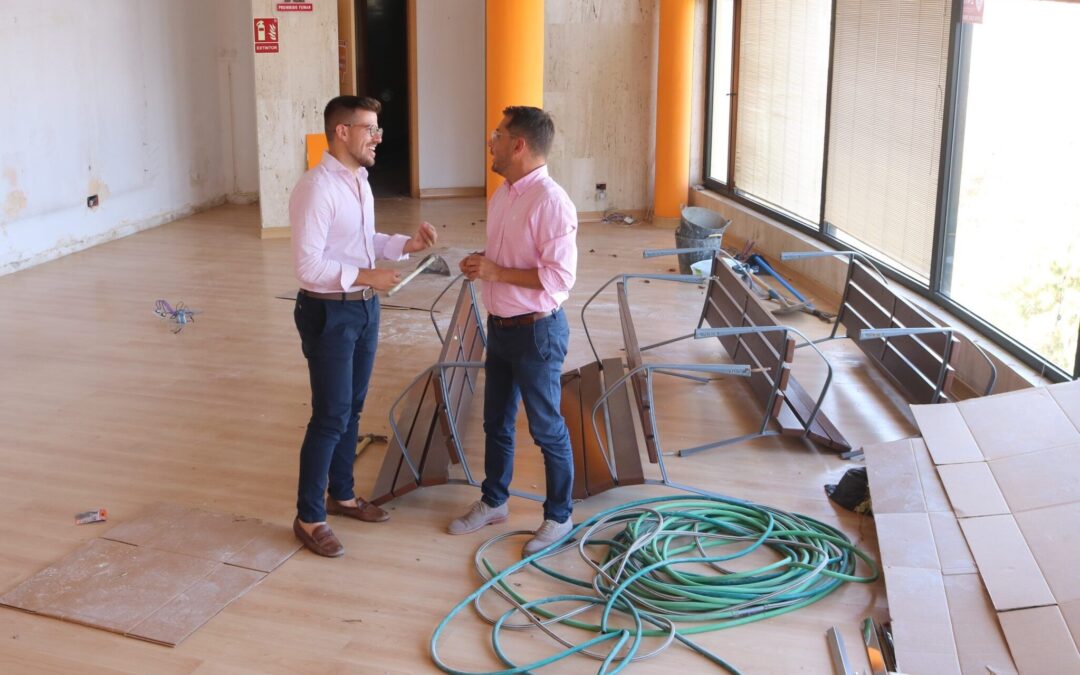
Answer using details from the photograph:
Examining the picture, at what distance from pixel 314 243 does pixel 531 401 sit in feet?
3.21

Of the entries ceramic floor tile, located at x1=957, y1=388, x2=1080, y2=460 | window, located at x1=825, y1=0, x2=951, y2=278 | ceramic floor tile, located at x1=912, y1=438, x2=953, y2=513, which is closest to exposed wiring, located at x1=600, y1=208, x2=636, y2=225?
window, located at x1=825, y1=0, x2=951, y2=278

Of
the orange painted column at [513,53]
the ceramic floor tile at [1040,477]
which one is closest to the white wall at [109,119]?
the orange painted column at [513,53]

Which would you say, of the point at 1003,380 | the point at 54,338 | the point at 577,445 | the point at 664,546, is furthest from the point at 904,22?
the point at 54,338

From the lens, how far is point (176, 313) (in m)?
7.68

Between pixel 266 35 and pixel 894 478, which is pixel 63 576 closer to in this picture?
pixel 894 478

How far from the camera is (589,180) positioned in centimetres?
1166

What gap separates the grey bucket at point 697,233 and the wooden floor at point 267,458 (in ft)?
1.29

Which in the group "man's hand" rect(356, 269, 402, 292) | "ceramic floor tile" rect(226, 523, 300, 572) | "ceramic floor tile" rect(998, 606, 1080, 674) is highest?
"man's hand" rect(356, 269, 402, 292)

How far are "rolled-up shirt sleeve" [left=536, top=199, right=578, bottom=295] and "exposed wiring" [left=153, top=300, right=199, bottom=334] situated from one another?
14.2 feet

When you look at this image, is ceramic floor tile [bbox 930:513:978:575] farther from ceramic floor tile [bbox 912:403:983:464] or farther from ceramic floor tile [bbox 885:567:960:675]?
ceramic floor tile [bbox 912:403:983:464]

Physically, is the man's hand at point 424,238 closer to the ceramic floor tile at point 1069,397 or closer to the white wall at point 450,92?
the ceramic floor tile at point 1069,397

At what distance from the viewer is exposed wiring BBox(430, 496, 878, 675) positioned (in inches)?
146

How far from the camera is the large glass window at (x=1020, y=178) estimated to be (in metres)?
5.37

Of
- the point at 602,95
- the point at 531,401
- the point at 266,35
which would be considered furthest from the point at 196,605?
the point at 602,95
